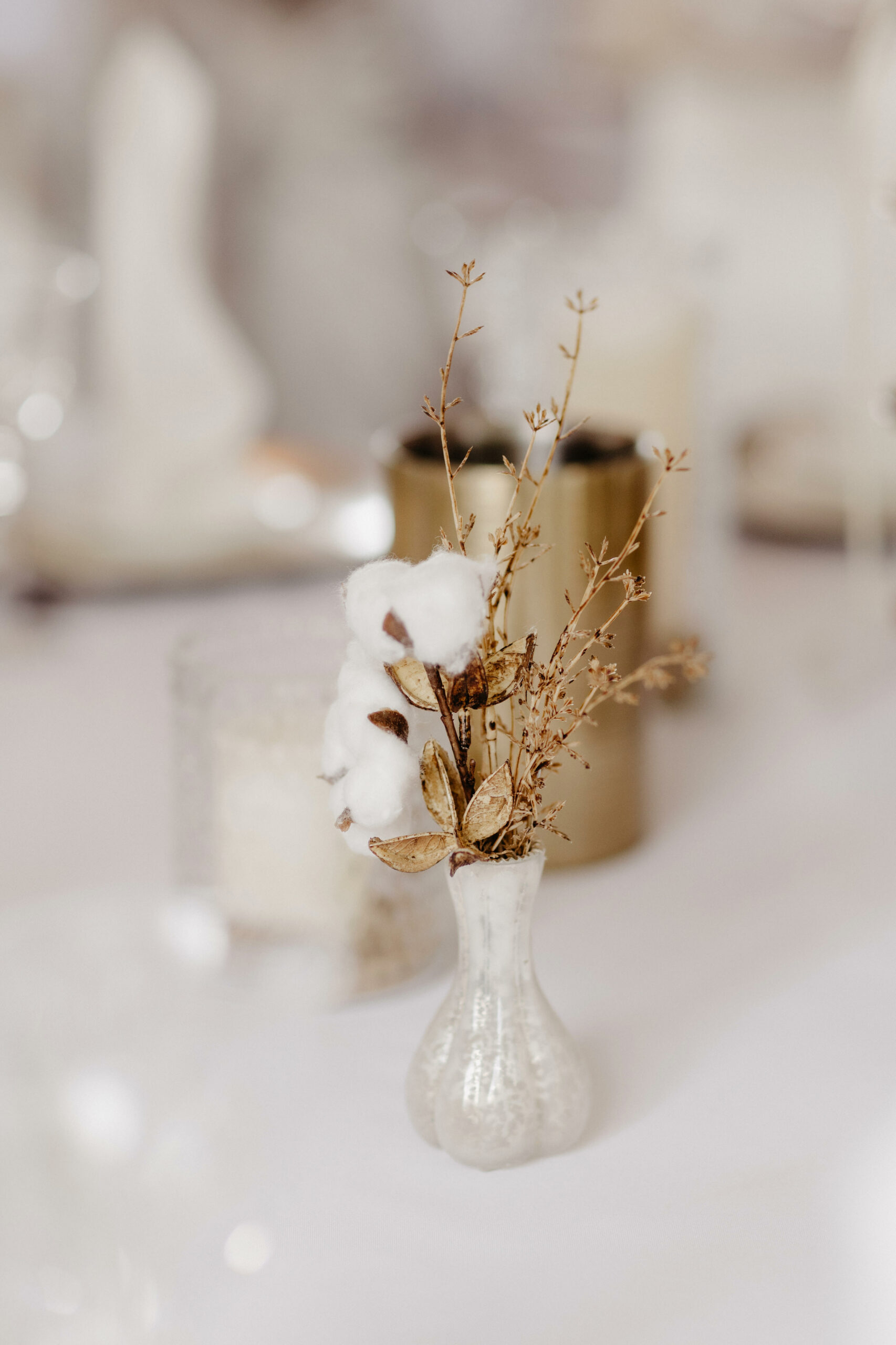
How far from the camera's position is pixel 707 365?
2.40 ft

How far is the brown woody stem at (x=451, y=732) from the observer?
1.03ft

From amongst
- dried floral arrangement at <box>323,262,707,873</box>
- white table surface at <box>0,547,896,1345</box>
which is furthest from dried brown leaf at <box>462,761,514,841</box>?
white table surface at <box>0,547,896,1345</box>

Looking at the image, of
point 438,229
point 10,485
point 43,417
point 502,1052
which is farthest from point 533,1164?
point 438,229

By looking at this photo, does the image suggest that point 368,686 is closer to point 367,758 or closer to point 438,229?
point 367,758

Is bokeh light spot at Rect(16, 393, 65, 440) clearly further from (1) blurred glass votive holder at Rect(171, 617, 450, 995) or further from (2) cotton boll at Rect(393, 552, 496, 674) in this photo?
(2) cotton boll at Rect(393, 552, 496, 674)

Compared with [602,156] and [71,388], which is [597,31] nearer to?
[602,156]

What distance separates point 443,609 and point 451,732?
1.9 inches

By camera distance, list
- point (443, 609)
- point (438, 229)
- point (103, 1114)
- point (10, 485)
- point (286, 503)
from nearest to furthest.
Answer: point (443, 609) < point (103, 1114) < point (10, 485) < point (286, 503) < point (438, 229)

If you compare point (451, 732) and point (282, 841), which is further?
point (282, 841)

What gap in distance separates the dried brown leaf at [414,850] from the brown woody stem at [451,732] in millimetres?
15

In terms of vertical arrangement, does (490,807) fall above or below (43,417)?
below

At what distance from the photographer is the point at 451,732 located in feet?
1.07

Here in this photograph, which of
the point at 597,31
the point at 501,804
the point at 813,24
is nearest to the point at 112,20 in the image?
the point at 597,31

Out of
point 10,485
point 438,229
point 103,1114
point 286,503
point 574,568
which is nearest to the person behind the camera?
point 103,1114
